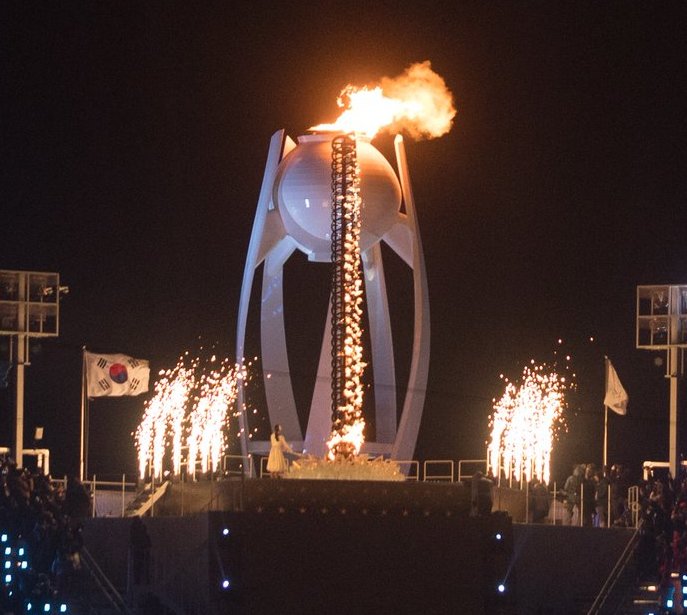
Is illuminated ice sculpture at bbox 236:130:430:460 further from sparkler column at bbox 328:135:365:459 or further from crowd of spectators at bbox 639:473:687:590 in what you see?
crowd of spectators at bbox 639:473:687:590

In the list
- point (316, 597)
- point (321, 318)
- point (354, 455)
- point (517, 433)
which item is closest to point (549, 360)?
point (321, 318)

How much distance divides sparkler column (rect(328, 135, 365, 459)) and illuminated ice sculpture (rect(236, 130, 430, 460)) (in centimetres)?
309

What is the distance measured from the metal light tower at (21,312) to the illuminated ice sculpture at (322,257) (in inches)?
186

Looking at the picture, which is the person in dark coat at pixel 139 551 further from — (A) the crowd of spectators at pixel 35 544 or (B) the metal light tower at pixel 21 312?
(B) the metal light tower at pixel 21 312

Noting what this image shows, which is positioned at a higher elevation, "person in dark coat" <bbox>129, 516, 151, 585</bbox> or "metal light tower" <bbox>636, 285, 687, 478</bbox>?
"metal light tower" <bbox>636, 285, 687, 478</bbox>

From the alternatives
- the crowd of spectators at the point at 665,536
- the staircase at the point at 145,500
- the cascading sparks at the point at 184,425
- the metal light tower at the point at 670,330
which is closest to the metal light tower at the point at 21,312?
the staircase at the point at 145,500

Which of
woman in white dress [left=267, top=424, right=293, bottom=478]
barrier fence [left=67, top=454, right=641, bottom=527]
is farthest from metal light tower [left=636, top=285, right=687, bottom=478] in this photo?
woman in white dress [left=267, top=424, right=293, bottom=478]

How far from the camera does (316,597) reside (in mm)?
40719

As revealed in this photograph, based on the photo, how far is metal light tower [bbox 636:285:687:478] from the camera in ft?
158

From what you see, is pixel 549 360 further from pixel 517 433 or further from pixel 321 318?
pixel 517 433

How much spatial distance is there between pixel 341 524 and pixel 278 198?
12.1m

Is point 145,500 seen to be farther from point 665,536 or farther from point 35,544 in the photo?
point 665,536

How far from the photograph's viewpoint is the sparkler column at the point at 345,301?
4569 centimetres

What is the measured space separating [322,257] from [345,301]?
529cm
